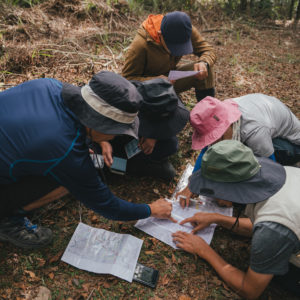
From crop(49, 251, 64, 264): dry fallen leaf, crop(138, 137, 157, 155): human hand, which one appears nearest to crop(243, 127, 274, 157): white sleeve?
crop(138, 137, 157, 155): human hand

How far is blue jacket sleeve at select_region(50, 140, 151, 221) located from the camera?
155 cm

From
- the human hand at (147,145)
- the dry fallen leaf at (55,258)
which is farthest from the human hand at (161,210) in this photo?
the dry fallen leaf at (55,258)

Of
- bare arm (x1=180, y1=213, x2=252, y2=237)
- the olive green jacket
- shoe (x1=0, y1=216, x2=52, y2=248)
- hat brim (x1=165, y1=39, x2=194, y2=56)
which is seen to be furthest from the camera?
the olive green jacket

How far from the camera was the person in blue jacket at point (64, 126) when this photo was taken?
1506mm

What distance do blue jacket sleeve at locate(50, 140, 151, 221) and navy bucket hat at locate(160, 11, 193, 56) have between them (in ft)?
5.99

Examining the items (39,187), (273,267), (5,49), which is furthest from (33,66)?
(273,267)

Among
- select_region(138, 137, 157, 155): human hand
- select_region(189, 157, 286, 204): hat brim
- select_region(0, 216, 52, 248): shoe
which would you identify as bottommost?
select_region(0, 216, 52, 248): shoe

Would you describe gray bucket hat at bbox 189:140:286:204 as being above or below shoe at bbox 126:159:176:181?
above

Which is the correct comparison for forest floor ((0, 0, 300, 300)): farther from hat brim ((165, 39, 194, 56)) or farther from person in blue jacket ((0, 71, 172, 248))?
hat brim ((165, 39, 194, 56))

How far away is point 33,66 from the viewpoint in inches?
156

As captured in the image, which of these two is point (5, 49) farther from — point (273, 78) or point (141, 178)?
point (273, 78)

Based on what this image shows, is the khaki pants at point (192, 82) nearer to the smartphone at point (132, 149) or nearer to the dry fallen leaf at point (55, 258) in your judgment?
the smartphone at point (132, 149)

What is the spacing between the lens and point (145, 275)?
2041 mm

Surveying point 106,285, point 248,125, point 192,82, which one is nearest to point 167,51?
point 192,82
